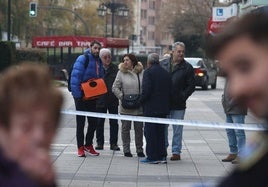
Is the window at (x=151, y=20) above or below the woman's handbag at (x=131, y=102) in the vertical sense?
below

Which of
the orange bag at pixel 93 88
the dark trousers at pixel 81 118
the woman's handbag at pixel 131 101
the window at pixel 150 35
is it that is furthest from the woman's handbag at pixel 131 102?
the window at pixel 150 35

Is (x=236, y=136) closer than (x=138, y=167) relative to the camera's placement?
No

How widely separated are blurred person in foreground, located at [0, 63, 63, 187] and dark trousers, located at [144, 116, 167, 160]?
31.8 feet

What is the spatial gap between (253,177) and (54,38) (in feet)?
145

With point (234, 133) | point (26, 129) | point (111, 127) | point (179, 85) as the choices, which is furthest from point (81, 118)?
point (26, 129)

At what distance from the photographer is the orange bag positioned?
1243cm

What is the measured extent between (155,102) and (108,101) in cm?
176

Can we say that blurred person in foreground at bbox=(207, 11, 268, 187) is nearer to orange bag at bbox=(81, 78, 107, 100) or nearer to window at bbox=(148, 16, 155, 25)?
orange bag at bbox=(81, 78, 107, 100)

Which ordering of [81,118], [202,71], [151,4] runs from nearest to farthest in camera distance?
[81,118] → [202,71] → [151,4]

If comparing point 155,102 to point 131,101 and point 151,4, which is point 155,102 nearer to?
point 131,101

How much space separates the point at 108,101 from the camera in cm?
1341

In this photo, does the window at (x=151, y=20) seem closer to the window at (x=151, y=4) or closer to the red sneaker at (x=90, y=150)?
the window at (x=151, y=4)

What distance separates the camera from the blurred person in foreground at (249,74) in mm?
Result: 1918

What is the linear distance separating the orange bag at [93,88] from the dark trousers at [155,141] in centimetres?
108
